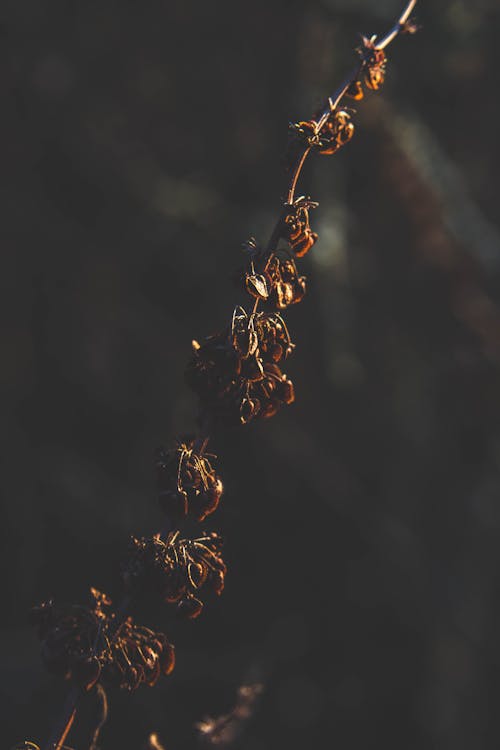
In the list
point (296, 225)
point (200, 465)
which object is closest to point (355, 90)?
point (296, 225)

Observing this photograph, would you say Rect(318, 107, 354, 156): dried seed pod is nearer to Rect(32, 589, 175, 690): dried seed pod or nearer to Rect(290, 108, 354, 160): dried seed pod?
Rect(290, 108, 354, 160): dried seed pod

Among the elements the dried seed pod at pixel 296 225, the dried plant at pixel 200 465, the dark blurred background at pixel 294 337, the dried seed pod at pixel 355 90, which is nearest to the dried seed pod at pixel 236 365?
the dried plant at pixel 200 465

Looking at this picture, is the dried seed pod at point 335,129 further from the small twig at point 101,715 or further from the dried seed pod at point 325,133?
the small twig at point 101,715

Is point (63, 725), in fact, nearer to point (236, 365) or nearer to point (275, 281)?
point (236, 365)

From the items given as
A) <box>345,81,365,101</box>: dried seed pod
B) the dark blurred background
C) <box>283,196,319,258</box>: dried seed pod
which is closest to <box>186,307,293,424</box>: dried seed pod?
<box>283,196,319,258</box>: dried seed pod

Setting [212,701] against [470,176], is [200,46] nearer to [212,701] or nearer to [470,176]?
[470,176]

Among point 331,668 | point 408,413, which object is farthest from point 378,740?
point 408,413
